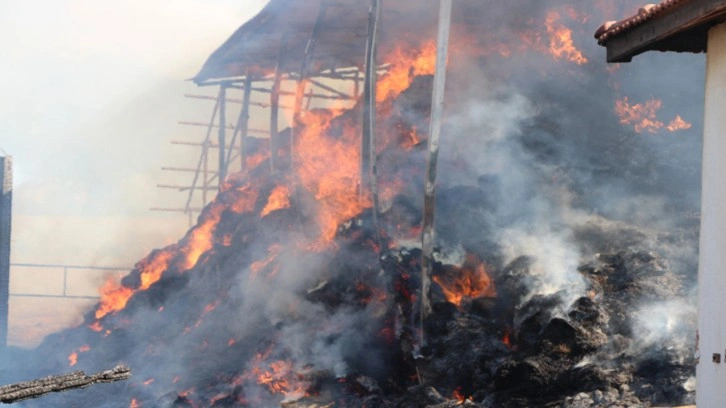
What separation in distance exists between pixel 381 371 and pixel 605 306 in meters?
4.18

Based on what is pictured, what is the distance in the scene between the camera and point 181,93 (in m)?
37.6

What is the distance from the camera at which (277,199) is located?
2461 cm

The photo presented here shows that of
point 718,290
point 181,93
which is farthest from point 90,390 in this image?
point 181,93

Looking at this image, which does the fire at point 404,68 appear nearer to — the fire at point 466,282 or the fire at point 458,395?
the fire at point 466,282

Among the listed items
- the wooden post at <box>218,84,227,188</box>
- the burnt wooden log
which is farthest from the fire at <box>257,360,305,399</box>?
the wooden post at <box>218,84,227,188</box>

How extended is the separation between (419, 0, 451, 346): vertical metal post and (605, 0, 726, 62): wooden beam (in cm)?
567

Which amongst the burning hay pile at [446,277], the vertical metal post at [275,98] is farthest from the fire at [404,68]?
the vertical metal post at [275,98]

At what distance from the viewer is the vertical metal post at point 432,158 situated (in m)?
17.4

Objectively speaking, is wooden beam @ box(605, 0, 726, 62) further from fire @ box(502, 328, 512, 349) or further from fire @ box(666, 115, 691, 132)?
fire @ box(666, 115, 691, 132)

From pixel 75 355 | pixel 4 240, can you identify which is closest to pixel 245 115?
pixel 4 240

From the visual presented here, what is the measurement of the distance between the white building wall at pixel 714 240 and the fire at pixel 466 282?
27.3 feet

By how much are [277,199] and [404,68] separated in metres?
4.38

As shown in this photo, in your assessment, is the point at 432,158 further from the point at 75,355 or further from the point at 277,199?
the point at 75,355

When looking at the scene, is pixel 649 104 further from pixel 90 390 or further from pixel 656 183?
pixel 90 390
